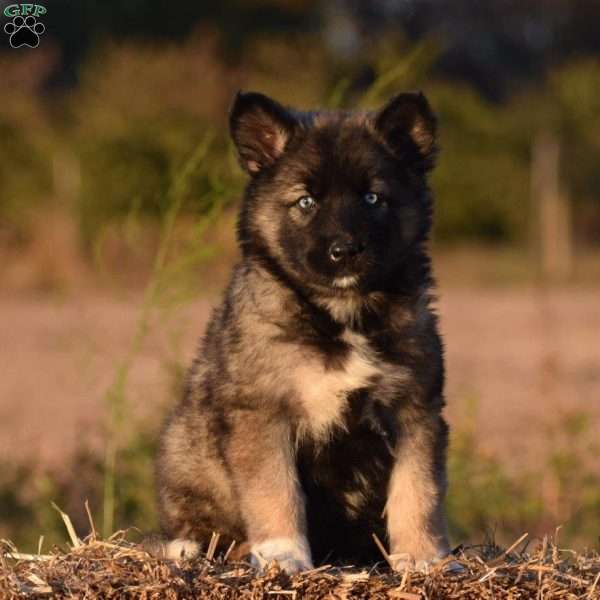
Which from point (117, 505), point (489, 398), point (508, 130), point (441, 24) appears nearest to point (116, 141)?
point (508, 130)

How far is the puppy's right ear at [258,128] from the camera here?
5.02 m

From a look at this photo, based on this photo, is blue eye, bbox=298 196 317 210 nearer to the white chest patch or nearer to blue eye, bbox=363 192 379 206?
blue eye, bbox=363 192 379 206

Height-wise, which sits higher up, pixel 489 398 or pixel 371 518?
pixel 371 518

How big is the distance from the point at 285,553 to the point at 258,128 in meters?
1.65

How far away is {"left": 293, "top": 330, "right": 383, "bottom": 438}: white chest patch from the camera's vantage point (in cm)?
473

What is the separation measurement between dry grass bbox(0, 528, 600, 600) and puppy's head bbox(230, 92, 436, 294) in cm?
114

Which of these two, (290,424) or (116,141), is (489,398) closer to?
(290,424)

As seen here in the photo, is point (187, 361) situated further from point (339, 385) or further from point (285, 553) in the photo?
point (285, 553)

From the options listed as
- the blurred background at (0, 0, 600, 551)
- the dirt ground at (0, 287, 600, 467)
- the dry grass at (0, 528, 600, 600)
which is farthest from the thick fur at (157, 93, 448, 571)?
the dirt ground at (0, 287, 600, 467)

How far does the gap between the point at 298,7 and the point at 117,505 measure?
103 ft

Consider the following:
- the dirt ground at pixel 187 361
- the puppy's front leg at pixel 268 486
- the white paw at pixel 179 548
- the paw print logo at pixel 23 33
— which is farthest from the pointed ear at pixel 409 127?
the paw print logo at pixel 23 33

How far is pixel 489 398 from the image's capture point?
13.9 meters

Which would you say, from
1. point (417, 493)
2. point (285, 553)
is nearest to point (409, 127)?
point (417, 493)

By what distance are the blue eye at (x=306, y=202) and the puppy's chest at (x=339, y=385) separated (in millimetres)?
551
